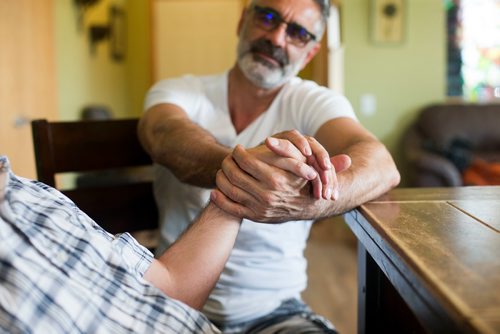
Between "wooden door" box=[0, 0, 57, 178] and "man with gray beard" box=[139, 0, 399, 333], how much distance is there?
1.46m

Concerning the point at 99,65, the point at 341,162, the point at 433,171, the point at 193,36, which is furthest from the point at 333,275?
the point at 193,36

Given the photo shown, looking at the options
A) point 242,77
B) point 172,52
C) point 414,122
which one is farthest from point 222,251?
point 172,52

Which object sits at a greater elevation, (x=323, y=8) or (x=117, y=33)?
(x=117, y=33)

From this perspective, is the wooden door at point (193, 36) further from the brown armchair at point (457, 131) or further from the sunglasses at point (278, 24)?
the sunglasses at point (278, 24)

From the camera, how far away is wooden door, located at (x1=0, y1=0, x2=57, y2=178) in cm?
244

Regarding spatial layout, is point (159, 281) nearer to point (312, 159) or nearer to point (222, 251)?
point (222, 251)

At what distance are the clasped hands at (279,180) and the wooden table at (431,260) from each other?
0.09 meters

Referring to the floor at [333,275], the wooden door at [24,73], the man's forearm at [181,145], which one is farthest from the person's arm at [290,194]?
→ the wooden door at [24,73]

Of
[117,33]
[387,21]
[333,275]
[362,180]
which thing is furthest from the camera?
[117,33]

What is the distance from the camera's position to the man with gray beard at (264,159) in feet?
2.63

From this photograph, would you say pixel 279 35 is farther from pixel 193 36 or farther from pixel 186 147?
pixel 193 36

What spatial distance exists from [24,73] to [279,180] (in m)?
2.26

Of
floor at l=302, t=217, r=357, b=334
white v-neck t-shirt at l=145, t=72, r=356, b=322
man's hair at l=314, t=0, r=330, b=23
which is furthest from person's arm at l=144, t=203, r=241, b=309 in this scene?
floor at l=302, t=217, r=357, b=334

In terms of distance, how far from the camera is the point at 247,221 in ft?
3.68
